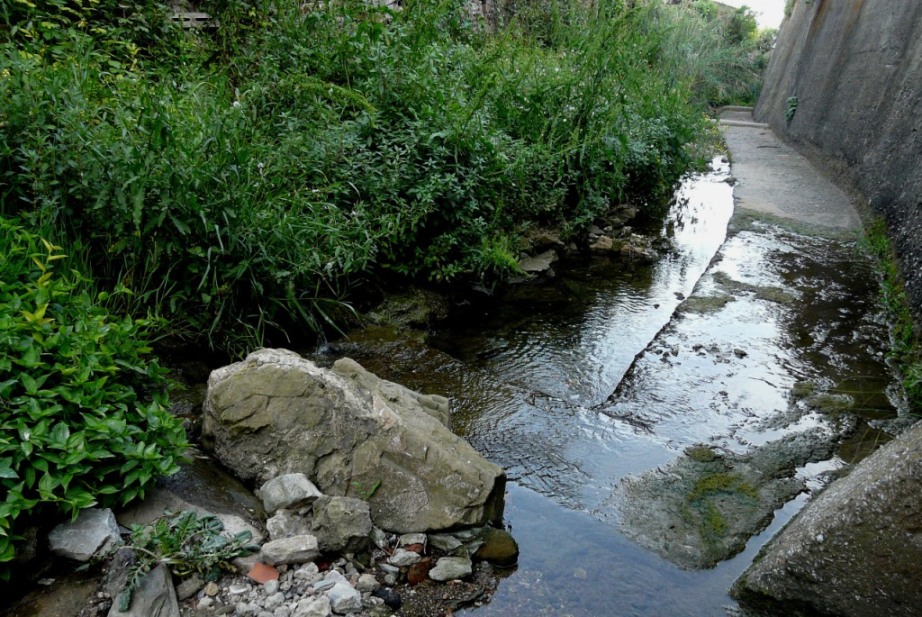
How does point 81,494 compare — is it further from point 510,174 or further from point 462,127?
point 510,174

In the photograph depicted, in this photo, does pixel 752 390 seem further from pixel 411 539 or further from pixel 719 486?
pixel 411 539

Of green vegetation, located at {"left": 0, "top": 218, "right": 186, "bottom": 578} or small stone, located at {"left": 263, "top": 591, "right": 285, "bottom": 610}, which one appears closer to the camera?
green vegetation, located at {"left": 0, "top": 218, "right": 186, "bottom": 578}

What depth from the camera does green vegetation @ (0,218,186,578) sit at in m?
1.92

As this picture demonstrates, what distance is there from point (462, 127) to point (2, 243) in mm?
2825

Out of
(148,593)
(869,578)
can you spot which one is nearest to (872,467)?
(869,578)

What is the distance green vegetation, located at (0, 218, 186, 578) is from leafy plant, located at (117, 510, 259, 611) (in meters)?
0.16

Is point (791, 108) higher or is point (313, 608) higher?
point (791, 108)

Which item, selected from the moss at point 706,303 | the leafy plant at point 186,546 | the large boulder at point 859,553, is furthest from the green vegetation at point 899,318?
the leafy plant at point 186,546

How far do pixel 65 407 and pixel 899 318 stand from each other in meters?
4.74

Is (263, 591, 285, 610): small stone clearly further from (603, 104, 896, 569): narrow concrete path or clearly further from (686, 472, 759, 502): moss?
(686, 472, 759, 502): moss

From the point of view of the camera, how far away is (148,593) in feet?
6.26

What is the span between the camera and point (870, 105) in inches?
288

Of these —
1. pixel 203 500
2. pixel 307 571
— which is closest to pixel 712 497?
pixel 307 571

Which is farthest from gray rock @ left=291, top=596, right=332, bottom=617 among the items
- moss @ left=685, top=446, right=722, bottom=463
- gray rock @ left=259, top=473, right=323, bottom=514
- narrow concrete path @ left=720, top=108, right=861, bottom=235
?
narrow concrete path @ left=720, top=108, right=861, bottom=235
